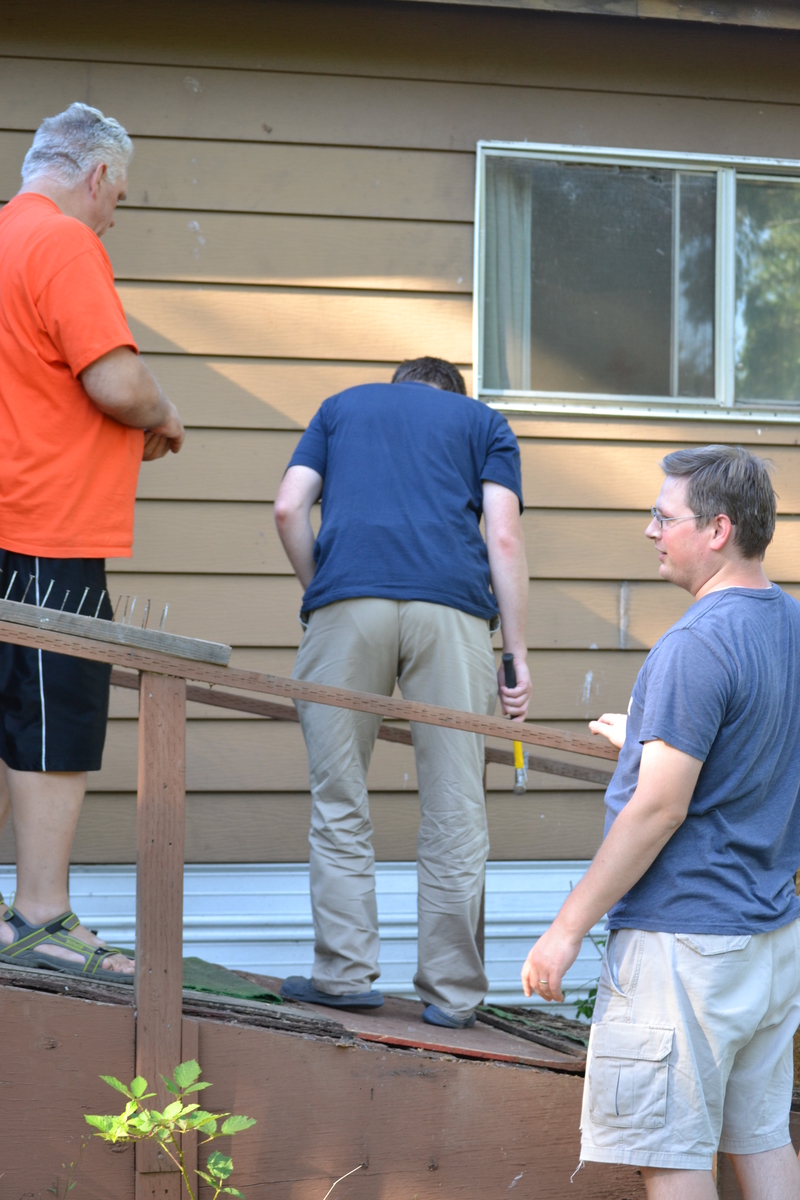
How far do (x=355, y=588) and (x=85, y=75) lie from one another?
2210mm

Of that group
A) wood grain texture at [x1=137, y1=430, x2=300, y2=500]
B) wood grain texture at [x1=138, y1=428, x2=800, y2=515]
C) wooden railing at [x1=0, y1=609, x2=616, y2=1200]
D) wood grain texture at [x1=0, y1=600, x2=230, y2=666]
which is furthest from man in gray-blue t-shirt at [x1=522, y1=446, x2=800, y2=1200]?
wood grain texture at [x1=137, y1=430, x2=300, y2=500]

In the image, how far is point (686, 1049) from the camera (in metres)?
1.81

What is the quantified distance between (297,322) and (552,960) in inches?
103

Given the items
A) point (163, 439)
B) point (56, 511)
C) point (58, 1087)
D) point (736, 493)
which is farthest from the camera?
point (163, 439)

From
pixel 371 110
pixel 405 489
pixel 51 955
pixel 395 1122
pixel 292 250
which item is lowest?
pixel 395 1122

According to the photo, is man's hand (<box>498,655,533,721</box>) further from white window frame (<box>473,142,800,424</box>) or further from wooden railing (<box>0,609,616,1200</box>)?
white window frame (<box>473,142,800,424</box>)

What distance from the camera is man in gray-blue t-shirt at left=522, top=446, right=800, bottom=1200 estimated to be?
5.95ft

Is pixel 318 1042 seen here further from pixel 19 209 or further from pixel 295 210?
pixel 295 210

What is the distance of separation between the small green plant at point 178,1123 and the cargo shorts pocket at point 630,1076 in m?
0.63

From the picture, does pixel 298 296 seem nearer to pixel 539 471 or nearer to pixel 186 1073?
pixel 539 471

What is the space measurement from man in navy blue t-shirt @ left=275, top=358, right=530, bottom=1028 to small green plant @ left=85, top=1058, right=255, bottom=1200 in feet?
1.93

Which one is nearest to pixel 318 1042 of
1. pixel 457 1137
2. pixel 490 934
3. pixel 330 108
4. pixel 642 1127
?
pixel 457 1137

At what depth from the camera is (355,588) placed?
2766mm

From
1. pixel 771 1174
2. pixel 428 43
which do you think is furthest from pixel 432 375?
pixel 771 1174
